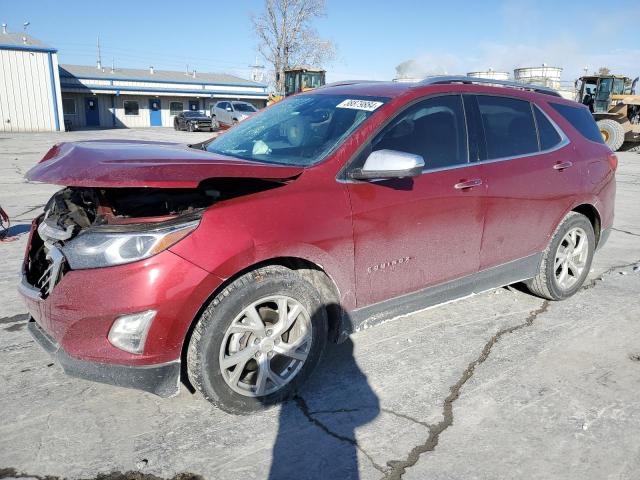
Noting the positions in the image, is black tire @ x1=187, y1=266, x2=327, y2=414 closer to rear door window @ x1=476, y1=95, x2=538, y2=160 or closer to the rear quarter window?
rear door window @ x1=476, y1=95, x2=538, y2=160

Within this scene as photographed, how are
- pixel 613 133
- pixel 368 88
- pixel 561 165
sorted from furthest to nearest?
pixel 613 133 → pixel 561 165 → pixel 368 88

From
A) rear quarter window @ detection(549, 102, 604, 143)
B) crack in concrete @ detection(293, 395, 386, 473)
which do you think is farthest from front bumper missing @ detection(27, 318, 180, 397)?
rear quarter window @ detection(549, 102, 604, 143)

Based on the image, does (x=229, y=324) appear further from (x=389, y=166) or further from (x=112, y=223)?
(x=389, y=166)

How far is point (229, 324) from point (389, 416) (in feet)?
3.35

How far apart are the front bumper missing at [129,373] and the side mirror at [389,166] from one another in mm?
1427

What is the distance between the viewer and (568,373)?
10.7 ft

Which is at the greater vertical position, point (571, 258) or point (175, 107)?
point (175, 107)

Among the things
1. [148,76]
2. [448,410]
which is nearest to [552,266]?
[448,410]

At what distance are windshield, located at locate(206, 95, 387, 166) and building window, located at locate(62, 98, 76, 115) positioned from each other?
43757mm

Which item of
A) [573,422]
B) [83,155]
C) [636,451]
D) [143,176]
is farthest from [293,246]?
[636,451]

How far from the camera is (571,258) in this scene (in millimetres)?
4461

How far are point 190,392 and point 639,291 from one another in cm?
415

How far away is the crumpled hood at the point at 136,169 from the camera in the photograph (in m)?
2.33

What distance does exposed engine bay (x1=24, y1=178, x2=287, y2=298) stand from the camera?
7.77 ft
